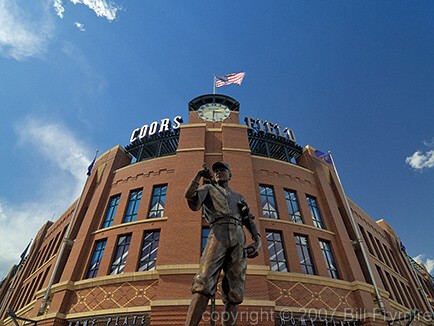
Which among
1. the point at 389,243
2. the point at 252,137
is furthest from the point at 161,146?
the point at 389,243

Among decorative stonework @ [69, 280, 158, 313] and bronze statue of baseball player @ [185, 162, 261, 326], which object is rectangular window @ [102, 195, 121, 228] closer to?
decorative stonework @ [69, 280, 158, 313]

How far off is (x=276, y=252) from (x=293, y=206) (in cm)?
403

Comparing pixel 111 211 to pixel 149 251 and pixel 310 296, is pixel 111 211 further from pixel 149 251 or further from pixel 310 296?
pixel 310 296

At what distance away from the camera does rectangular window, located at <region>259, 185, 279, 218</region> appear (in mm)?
19172

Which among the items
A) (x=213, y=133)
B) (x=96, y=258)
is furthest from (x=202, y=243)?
(x=213, y=133)

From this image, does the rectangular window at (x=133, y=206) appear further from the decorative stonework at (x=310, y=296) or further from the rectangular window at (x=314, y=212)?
the rectangular window at (x=314, y=212)

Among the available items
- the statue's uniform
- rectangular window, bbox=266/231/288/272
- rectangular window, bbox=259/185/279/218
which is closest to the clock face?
rectangular window, bbox=259/185/279/218

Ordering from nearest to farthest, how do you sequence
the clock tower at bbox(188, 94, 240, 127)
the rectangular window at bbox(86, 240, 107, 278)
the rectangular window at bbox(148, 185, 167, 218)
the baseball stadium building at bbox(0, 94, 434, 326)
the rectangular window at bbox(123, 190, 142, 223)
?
1. the baseball stadium building at bbox(0, 94, 434, 326)
2. the rectangular window at bbox(86, 240, 107, 278)
3. the rectangular window at bbox(148, 185, 167, 218)
4. the rectangular window at bbox(123, 190, 142, 223)
5. the clock tower at bbox(188, 94, 240, 127)

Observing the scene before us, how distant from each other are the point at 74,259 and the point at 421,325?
86.2 ft

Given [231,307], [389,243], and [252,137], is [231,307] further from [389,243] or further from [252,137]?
[389,243]

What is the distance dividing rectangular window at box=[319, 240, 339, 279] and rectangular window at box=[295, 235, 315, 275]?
112 cm

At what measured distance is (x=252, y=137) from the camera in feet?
80.5

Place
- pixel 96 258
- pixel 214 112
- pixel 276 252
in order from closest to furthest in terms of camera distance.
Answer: pixel 276 252 → pixel 96 258 → pixel 214 112

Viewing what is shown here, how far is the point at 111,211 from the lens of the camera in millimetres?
20406
